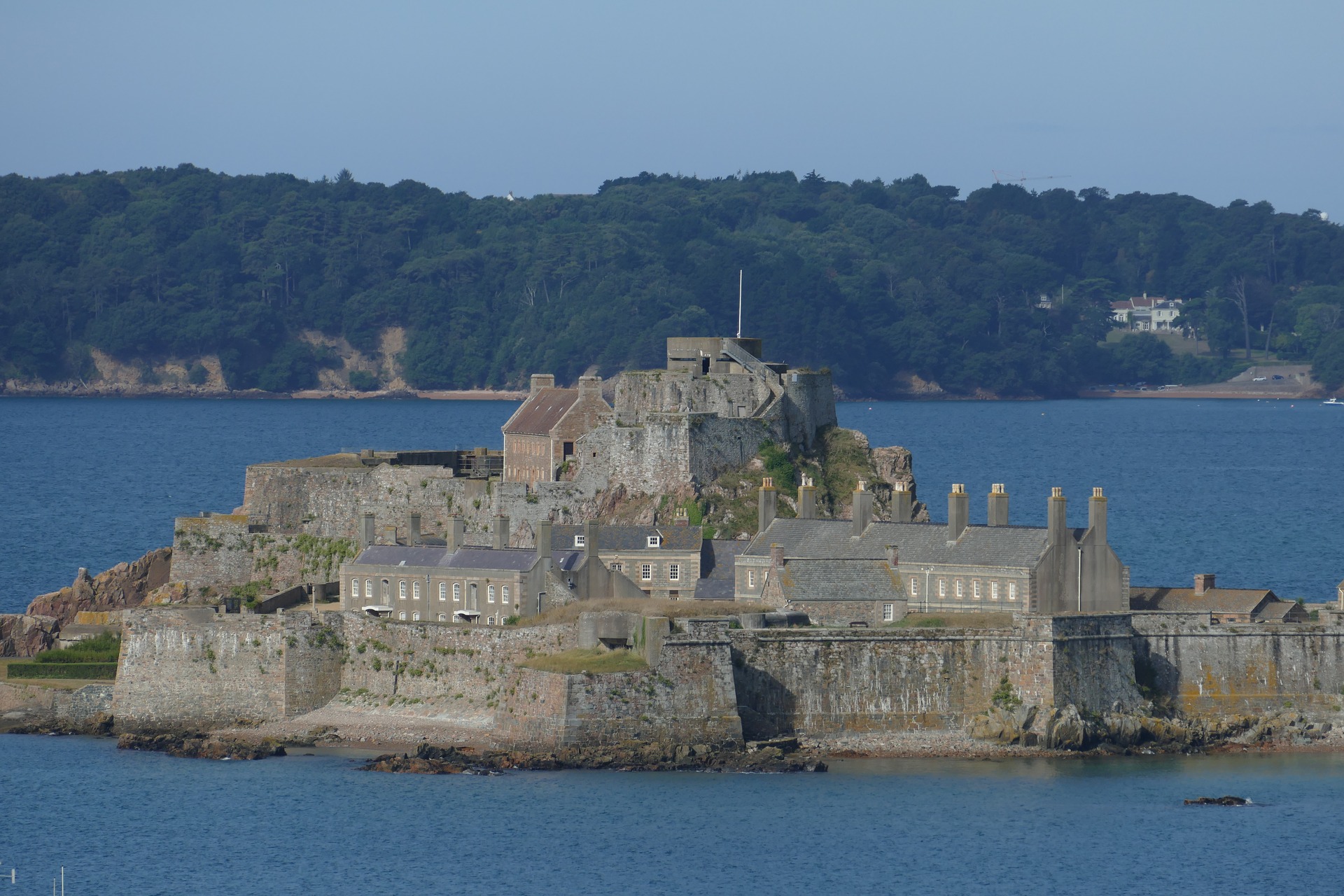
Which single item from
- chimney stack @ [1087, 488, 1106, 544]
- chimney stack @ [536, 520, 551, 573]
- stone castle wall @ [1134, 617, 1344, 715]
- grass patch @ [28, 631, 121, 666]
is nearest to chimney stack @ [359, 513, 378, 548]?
chimney stack @ [536, 520, 551, 573]

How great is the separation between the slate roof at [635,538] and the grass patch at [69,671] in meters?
14.2

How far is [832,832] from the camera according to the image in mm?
63000

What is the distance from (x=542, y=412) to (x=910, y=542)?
22406 mm

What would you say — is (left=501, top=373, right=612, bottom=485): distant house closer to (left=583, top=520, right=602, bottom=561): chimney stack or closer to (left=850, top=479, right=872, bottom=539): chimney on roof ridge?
(left=583, top=520, right=602, bottom=561): chimney stack

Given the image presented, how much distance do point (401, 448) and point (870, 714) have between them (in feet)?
347

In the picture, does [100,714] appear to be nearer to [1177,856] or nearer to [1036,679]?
[1036,679]

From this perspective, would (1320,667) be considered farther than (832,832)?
Yes

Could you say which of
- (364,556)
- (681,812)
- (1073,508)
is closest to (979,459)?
(1073,508)

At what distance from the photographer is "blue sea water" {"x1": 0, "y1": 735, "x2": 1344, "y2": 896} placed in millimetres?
60281

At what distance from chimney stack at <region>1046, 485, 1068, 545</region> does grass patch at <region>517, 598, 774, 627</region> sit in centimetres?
791

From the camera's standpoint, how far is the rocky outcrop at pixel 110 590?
288 feet

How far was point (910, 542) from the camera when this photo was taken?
73.8m

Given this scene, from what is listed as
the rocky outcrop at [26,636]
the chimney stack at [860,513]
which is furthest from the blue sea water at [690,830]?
the rocky outcrop at [26,636]

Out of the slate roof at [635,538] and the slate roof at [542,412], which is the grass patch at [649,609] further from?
the slate roof at [542,412]
